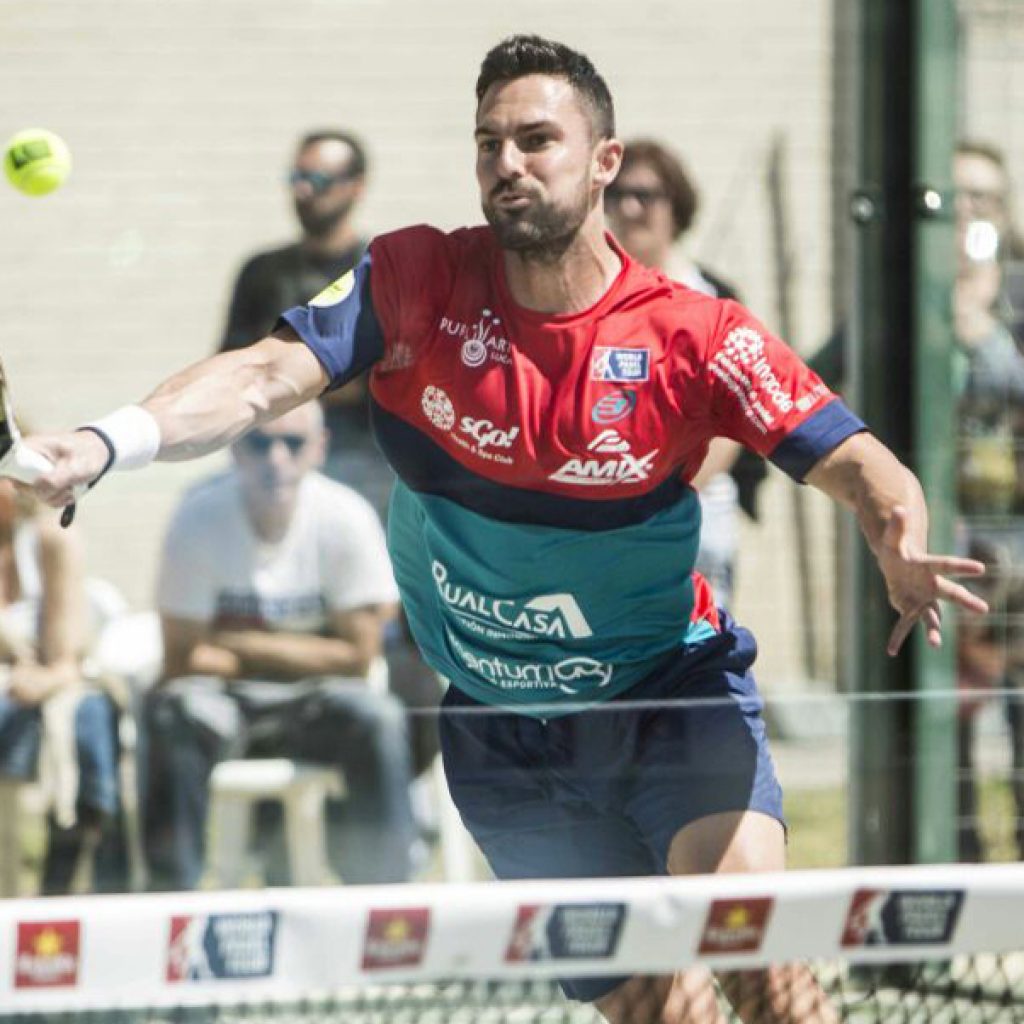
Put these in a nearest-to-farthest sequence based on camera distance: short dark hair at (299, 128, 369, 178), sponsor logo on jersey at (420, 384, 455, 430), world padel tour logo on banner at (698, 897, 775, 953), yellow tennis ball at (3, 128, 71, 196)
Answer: world padel tour logo on banner at (698, 897, 775, 953)
sponsor logo on jersey at (420, 384, 455, 430)
yellow tennis ball at (3, 128, 71, 196)
short dark hair at (299, 128, 369, 178)

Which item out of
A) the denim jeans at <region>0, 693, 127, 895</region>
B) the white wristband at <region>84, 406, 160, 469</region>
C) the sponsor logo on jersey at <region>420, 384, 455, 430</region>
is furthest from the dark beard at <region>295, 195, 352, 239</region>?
the white wristband at <region>84, 406, 160, 469</region>

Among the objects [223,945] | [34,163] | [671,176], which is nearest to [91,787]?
[34,163]

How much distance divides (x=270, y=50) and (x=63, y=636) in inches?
60.0

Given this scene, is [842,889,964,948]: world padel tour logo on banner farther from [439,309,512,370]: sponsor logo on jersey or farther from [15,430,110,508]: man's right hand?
[15,430,110,508]: man's right hand

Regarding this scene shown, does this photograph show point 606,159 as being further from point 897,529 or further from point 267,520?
point 267,520

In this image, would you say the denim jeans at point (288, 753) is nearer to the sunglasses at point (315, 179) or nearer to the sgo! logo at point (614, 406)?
the sunglasses at point (315, 179)

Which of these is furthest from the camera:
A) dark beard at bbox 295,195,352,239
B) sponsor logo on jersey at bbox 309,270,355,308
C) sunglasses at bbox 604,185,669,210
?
dark beard at bbox 295,195,352,239

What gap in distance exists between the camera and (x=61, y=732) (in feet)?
17.3

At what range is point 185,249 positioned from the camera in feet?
17.8

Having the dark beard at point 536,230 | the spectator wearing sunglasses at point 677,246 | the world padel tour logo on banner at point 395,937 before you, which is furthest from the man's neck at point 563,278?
the spectator wearing sunglasses at point 677,246

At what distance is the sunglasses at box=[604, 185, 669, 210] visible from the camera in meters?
5.02

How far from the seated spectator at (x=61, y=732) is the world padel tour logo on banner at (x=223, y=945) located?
2.16 meters

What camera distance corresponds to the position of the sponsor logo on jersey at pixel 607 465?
3643mm

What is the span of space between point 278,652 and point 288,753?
25 cm
